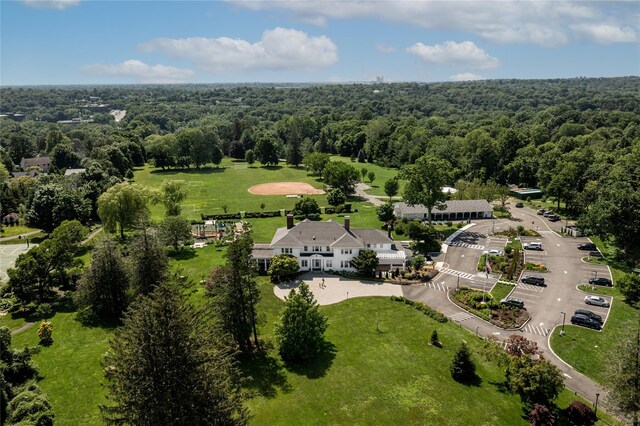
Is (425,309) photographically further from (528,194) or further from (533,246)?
(528,194)

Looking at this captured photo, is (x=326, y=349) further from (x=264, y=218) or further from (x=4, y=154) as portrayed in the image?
(x=4, y=154)

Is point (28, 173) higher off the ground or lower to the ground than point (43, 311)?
higher

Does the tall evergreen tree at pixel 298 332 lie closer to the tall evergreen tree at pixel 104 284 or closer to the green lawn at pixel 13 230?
the tall evergreen tree at pixel 104 284

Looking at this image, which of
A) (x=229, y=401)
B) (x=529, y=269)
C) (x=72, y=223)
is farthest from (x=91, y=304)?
(x=529, y=269)

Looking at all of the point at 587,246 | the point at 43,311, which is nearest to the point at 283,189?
the point at 587,246

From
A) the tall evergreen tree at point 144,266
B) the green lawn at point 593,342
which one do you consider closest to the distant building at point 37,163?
the tall evergreen tree at point 144,266

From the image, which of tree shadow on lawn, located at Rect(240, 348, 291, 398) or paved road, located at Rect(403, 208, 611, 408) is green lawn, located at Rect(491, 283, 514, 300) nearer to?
paved road, located at Rect(403, 208, 611, 408)

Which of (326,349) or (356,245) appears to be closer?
(326,349)
